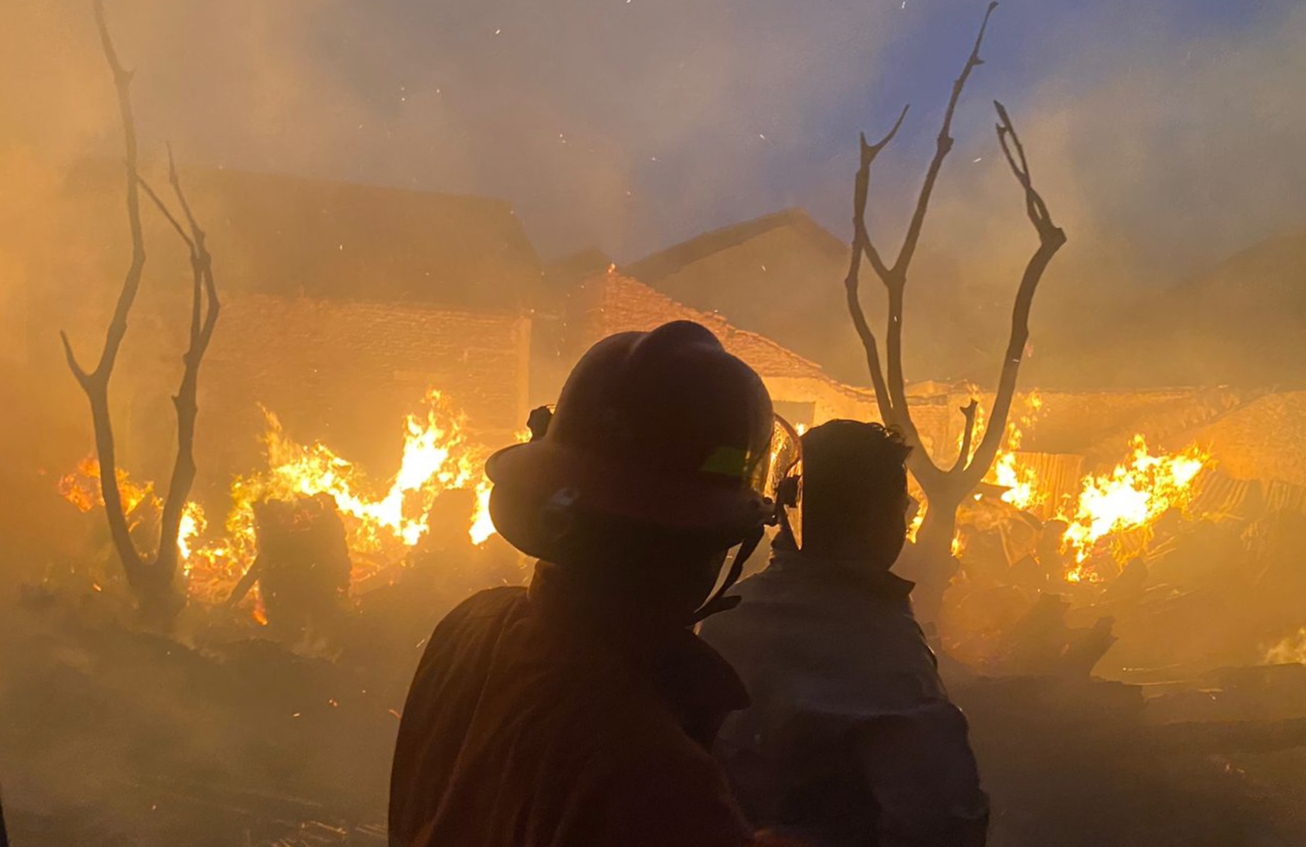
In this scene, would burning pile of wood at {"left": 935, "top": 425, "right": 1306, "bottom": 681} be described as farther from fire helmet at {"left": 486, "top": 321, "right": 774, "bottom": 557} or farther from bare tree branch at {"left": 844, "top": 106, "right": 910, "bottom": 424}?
fire helmet at {"left": 486, "top": 321, "right": 774, "bottom": 557}

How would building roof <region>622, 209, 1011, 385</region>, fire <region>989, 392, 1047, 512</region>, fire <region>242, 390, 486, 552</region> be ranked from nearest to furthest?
fire <region>242, 390, 486, 552</region>, fire <region>989, 392, 1047, 512</region>, building roof <region>622, 209, 1011, 385</region>

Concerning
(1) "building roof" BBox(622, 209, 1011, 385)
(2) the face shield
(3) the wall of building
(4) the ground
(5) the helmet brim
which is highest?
(1) "building roof" BBox(622, 209, 1011, 385)

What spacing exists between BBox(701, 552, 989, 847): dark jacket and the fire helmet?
883 mm

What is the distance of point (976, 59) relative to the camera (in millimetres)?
8406

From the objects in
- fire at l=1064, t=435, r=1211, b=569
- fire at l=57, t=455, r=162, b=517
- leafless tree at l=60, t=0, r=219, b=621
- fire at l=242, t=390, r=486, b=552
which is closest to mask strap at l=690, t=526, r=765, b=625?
leafless tree at l=60, t=0, r=219, b=621

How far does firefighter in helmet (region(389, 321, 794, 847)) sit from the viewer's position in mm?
1159

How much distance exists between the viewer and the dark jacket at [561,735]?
112 centimetres

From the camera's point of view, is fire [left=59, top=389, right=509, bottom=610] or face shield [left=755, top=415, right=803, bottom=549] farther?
fire [left=59, top=389, right=509, bottom=610]

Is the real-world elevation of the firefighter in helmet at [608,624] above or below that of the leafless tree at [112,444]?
below

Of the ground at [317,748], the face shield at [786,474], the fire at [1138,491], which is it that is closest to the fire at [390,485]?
the ground at [317,748]

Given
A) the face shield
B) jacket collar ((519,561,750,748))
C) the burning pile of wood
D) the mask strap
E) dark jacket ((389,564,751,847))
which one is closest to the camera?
dark jacket ((389,564,751,847))

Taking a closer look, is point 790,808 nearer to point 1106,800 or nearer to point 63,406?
point 1106,800

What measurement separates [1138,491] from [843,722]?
502 inches

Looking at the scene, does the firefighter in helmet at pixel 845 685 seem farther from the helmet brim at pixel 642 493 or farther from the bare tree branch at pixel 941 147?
the bare tree branch at pixel 941 147
